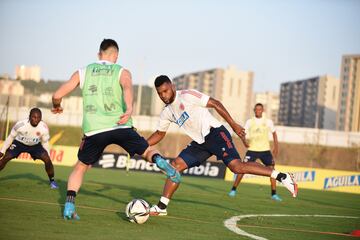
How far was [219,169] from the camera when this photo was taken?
106 ft

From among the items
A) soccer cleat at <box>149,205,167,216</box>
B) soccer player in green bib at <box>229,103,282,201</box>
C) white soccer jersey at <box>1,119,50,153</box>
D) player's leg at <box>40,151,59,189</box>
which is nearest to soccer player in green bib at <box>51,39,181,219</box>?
soccer cleat at <box>149,205,167,216</box>

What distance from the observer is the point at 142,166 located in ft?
108

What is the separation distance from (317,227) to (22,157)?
23.8 m

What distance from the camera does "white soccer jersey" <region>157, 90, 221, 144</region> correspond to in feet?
37.3

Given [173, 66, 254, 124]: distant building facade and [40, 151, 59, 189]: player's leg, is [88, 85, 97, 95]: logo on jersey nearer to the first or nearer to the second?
[40, 151, 59, 189]: player's leg

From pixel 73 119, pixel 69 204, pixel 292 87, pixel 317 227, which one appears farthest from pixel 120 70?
pixel 292 87

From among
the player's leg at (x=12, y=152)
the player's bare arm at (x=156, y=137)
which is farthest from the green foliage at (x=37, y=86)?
the player's bare arm at (x=156, y=137)

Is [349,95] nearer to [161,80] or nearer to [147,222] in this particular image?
→ [161,80]

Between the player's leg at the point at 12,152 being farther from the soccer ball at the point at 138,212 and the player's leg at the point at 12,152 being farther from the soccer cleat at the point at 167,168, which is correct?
the soccer cleat at the point at 167,168

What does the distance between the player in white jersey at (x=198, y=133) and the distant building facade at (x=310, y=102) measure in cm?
13789

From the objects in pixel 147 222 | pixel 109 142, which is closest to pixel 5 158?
pixel 147 222

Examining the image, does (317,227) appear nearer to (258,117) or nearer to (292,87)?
(258,117)

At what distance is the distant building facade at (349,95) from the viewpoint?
444 feet

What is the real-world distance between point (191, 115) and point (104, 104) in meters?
2.32
